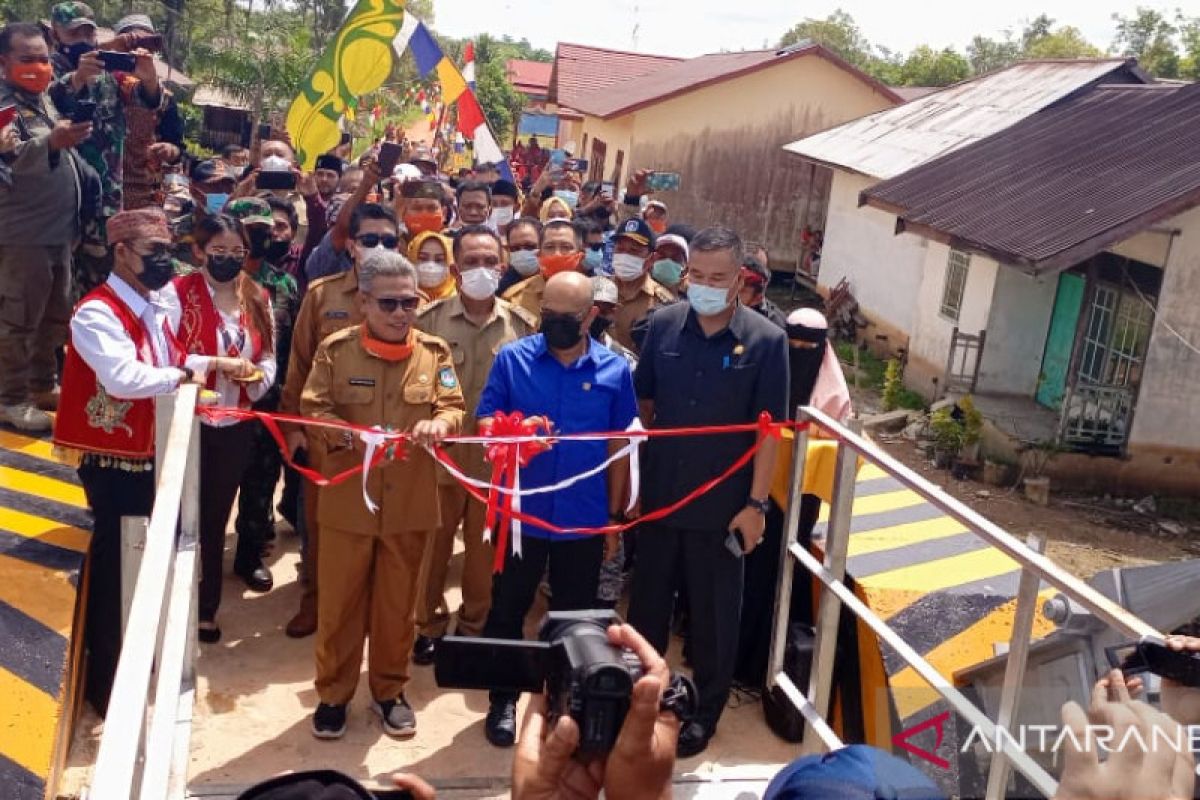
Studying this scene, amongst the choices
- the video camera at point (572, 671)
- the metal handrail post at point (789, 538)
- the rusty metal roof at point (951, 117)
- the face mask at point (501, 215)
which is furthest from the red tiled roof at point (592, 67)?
the video camera at point (572, 671)

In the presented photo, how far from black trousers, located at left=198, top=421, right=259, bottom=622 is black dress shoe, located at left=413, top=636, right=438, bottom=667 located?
933 mm

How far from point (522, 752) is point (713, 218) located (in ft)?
69.9

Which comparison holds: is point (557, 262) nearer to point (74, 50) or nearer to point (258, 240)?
point (258, 240)

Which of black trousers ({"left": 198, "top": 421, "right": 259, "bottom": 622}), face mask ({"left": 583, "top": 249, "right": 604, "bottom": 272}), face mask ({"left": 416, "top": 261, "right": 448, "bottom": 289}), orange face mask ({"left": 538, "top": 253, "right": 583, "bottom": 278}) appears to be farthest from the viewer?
face mask ({"left": 583, "top": 249, "right": 604, "bottom": 272})

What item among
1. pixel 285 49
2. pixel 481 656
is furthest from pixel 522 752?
pixel 285 49

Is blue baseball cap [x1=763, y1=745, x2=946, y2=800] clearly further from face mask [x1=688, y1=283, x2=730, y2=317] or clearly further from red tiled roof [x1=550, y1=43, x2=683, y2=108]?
red tiled roof [x1=550, y1=43, x2=683, y2=108]

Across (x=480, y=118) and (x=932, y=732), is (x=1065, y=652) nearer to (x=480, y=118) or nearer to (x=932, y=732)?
(x=932, y=732)

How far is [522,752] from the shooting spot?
196 centimetres

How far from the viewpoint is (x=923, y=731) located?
4316 mm

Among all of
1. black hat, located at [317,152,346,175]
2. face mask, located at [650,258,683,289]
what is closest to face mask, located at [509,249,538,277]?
face mask, located at [650,258,683,289]

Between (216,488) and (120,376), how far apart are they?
1.02 m

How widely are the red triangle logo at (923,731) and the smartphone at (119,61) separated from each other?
5.96 m

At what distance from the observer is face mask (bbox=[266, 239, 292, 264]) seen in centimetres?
566

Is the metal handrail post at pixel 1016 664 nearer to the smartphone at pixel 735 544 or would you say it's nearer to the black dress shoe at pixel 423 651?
the smartphone at pixel 735 544
